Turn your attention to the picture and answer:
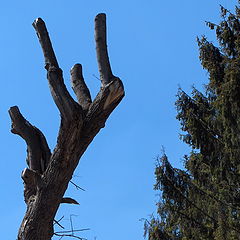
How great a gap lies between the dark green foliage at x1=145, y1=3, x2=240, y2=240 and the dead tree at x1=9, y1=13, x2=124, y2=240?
9.35 metres

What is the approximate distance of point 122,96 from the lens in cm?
505

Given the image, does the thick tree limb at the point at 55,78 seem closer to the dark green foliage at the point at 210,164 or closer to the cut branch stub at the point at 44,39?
the cut branch stub at the point at 44,39

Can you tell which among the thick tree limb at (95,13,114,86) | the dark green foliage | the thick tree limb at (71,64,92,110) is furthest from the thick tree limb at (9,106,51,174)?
the dark green foliage

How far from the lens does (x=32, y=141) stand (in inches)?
207

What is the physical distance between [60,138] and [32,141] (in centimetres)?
46

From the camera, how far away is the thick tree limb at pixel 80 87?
16.9 feet

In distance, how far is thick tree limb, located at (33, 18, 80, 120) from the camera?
4.90 meters

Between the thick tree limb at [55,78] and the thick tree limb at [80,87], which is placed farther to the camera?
the thick tree limb at [80,87]

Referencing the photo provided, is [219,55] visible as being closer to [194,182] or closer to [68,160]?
[194,182]

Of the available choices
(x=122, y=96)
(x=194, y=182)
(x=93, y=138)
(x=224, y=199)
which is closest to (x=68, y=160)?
(x=93, y=138)

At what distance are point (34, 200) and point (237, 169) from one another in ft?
35.7

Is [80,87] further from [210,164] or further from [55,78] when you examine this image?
[210,164]

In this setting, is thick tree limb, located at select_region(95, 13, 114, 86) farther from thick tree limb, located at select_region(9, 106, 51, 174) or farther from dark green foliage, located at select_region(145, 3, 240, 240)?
dark green foliage, located at select_region(145, 3, 240, 240)

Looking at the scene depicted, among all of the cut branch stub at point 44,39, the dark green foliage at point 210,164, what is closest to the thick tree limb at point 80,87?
the cut branch stub at point 44,39
